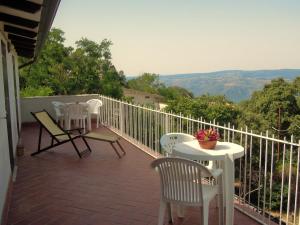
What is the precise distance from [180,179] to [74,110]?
7.06 m

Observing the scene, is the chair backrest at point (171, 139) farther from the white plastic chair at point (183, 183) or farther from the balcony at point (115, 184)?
the white plastic chair at point (183, 183)

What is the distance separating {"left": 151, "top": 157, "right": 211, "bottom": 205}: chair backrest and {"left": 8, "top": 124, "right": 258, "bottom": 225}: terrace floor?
2.30 feet

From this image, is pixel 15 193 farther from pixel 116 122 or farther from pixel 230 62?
pixel 230 62

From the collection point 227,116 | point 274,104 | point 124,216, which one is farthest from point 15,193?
→ point 274,104

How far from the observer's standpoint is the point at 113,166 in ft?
20.7

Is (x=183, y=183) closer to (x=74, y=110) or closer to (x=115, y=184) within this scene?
(x=115, y=184)

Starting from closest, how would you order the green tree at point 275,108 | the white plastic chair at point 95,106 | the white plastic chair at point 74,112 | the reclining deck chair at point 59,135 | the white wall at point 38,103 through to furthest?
1. the reclining deck chair at point 59,135
2. the white plastic chair at point 74,112
3. the white plastic chair at point 95,106
4. the white wall at point 38,103
5. the green tree at point 275,108

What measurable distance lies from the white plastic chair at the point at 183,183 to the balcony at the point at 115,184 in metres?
0.69

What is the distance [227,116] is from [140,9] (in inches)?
536

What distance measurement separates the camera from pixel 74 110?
9.87 meters

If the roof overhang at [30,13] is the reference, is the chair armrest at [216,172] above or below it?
below

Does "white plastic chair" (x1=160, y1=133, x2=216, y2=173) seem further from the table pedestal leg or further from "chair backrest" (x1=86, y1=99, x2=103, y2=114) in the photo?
"chair backrest" (x1=86, y1=99, x2=103, y2=114)

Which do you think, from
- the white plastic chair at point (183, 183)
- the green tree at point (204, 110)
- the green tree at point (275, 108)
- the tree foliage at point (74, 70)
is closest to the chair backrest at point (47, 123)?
the white plastic chair at point (183, 183)

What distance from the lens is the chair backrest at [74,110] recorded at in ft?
32.1
